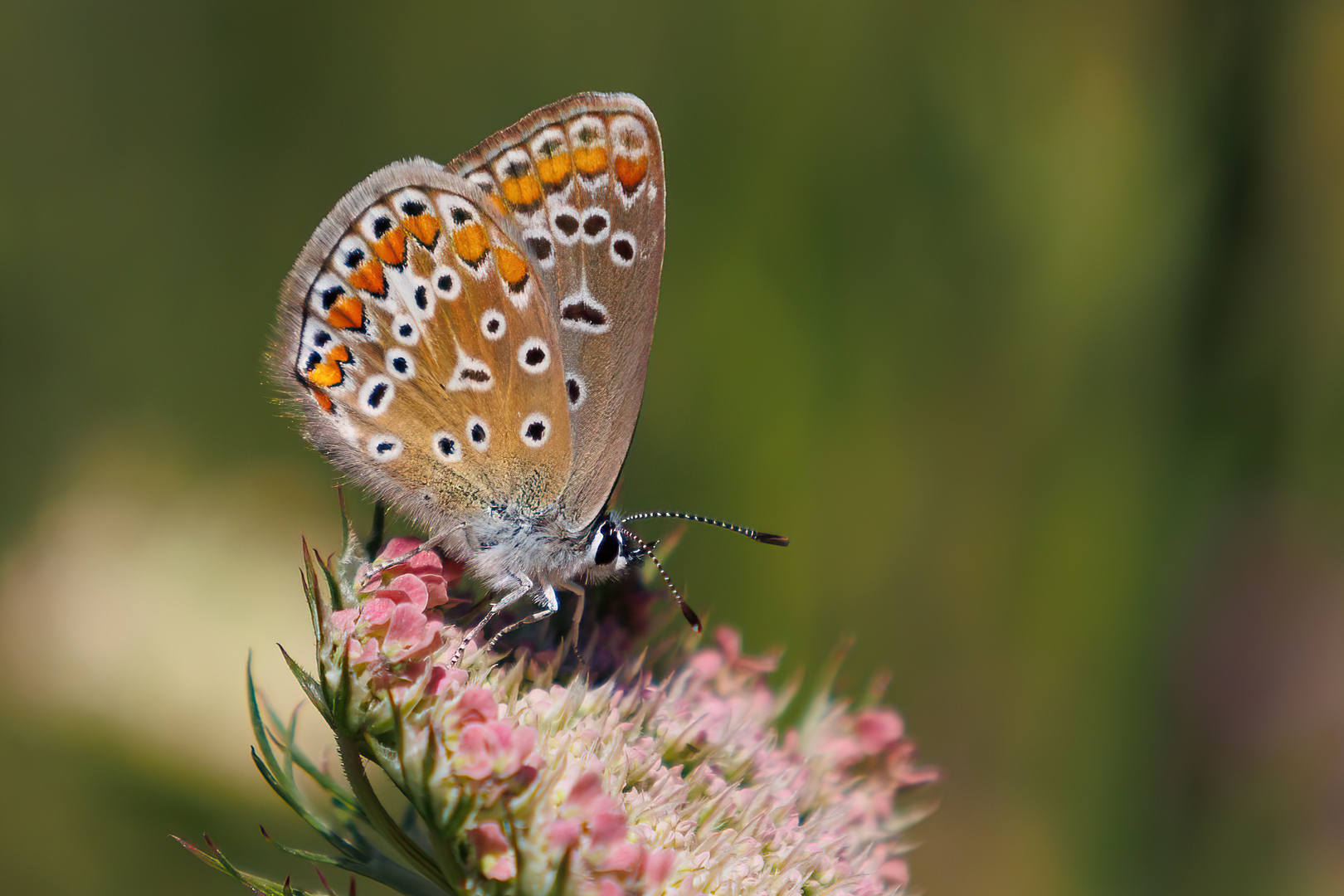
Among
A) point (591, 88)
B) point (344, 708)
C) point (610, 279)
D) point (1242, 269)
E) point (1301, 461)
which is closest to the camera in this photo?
point (344, 708)

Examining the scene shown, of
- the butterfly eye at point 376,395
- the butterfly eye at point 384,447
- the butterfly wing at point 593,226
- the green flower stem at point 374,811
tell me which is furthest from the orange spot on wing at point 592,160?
the green flower stem at point 374,811

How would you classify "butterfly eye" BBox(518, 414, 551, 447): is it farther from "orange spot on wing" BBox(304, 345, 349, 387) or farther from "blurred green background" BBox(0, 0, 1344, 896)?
"blurred green background" BBox(0, 0, 1344, 896)

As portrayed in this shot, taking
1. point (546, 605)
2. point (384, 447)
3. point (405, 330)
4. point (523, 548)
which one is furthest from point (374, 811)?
point (405, 330)

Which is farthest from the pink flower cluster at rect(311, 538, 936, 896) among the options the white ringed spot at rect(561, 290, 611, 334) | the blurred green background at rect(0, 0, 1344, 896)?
the blurred green background at rect(0, 0, 1344, 896)

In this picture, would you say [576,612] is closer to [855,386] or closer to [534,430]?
[534,430]

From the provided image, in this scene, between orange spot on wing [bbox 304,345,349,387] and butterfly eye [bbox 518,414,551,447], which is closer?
orange spot on wing [bbox 304,345,349,387]

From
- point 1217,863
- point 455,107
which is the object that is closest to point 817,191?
point 455,107

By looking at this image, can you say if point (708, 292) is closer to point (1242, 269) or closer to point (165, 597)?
point (1242, 269)
